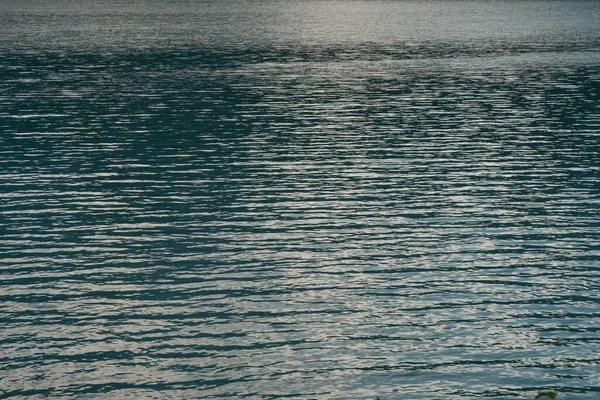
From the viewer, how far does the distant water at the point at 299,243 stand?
2373 cm

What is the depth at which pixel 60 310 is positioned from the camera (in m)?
27.7

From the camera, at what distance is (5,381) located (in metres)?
22.9

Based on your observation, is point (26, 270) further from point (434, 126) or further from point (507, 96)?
point (507, 96)

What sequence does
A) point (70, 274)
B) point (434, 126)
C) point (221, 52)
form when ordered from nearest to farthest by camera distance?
1. point (70, 274)
2. point (434, 126)
3. point (221, 52)

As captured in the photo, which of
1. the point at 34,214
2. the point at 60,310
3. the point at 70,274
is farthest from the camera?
the point at 34,214

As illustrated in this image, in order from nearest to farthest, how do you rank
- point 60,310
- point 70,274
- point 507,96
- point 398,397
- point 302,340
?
1. point 398,397
2. point 302,340
3. point 60,310
4. point 70,274
5. point 507,96

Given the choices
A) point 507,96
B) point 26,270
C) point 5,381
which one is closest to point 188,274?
point 26,270

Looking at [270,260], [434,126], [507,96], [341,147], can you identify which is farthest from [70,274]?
[507,96]

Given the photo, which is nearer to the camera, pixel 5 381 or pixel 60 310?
pixel 5 381

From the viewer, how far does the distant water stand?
77.9 ft

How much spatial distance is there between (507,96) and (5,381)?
62.7 metres

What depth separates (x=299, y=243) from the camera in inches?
1380

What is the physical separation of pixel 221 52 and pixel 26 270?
3795 inches

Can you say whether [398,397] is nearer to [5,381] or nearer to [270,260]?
[5,381]
